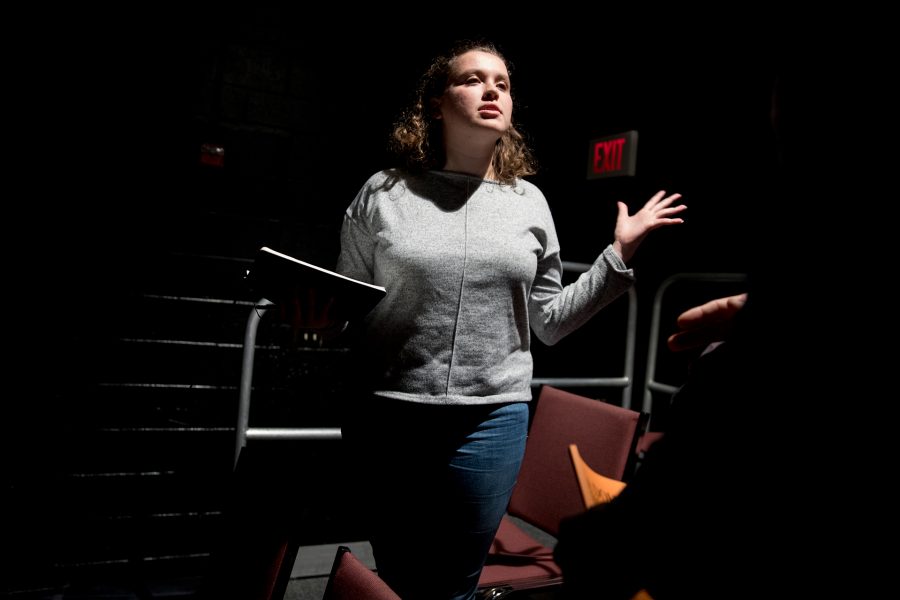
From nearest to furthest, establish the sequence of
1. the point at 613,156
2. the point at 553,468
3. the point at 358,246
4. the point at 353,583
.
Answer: the point at 353,583 < the point at 358,246 < the point at 553,468 < the point at 613,156

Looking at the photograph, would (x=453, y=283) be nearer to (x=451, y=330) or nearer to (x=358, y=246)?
(x=451, y=330)

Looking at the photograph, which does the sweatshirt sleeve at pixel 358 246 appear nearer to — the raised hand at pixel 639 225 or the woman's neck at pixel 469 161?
the woman's neck at pixel 469 161

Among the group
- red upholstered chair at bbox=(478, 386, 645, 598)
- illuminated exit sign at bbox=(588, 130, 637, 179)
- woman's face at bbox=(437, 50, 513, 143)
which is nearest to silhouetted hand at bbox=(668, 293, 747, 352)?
woman's face at bbox=(437, 50, 513, 143)

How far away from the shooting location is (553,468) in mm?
1883

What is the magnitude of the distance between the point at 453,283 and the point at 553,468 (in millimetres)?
951

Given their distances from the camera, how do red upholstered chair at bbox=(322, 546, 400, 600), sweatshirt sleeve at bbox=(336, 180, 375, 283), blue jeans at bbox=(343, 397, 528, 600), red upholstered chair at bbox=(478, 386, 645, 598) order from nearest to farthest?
red upholstered chair at bbox=(322, 546, 400, 600) → blue jeans at bbox=(343, 397, 528, 600) → sweatshirt sleeve at bbox=(336, 180, 375, 283) → red upholstered chair at bbox=(478, 386, 645, 598)

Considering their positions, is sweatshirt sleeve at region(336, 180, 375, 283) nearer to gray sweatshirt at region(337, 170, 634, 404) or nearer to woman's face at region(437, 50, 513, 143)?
gray sweatshirt at region(337, 170, 634, 404)

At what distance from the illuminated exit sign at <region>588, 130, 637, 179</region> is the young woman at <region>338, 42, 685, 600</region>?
6.09 ft

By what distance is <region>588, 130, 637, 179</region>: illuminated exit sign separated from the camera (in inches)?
119

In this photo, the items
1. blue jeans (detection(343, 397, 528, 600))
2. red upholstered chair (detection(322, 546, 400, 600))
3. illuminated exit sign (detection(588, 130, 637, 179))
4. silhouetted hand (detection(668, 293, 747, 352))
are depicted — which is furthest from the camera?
illuminated exit sign (detection(588, 130, 637, 179))

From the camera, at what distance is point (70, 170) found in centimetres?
229

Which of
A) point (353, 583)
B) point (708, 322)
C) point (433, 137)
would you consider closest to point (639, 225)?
point (433, 137)

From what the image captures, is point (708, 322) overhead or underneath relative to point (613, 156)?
underneath

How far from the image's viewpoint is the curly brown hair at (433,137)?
1355mm
